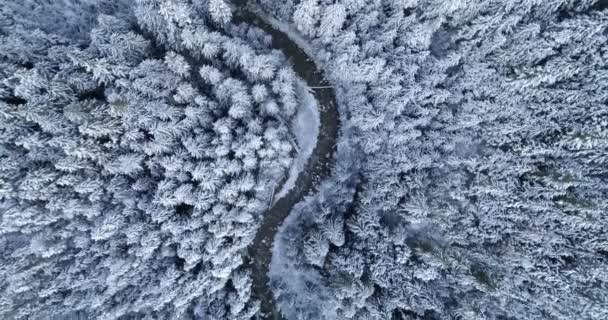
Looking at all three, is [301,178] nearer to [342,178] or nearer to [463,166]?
[342,178]

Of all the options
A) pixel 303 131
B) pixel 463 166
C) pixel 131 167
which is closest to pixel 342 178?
pixel 303 131

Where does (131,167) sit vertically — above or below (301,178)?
below

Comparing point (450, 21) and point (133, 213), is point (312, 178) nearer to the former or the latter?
point (133, 213)

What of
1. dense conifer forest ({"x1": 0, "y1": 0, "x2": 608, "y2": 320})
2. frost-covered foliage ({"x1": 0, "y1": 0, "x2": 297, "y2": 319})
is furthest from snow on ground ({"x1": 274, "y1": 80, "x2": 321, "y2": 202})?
frost-covered foliage ({"x1": 0, "y1": 0, "x2": 297, "y2": 319})

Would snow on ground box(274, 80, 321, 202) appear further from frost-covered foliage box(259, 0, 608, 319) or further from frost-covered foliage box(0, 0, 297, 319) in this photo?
A: frost-covered foliage box(259, 0, 608, 319)

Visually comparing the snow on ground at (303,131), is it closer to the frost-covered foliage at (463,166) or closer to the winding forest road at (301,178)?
the winding forest road at (301,178)

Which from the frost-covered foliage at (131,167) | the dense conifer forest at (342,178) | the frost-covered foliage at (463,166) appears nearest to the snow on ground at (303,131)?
the dense conifer forest at (342,178)
